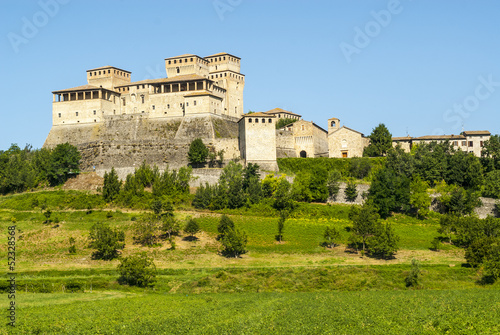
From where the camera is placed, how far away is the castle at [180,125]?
7944cm

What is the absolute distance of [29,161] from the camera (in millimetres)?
84438

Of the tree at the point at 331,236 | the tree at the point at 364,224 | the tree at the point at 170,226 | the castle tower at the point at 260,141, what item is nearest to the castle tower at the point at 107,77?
the castle tower at the point at 260,141

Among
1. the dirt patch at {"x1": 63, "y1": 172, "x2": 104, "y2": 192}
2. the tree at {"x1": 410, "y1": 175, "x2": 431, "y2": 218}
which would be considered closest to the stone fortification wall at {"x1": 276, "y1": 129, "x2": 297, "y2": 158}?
the tree at {"x1": 410, "y1": 175, "x2": 431, "y2": 218}

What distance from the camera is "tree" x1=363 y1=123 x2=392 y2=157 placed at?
263ft

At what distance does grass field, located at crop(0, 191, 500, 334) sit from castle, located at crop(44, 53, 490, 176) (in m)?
12.9

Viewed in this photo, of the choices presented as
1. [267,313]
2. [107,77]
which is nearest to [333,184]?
[267,313]

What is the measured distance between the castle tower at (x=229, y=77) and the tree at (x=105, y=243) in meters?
41.5

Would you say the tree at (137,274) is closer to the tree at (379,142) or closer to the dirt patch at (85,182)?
the dirt patch at (85,182)

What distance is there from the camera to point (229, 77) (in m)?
94.5

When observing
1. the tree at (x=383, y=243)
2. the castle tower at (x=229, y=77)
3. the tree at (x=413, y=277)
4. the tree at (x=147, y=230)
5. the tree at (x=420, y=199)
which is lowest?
the tree at (x=413, y=277)

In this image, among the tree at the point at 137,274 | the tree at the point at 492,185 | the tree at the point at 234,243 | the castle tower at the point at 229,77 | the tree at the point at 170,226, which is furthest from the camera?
the castle tower at the point at 229,77

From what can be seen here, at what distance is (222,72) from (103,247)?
159ft

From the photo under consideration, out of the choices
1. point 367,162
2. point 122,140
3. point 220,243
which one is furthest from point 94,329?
point 122,140

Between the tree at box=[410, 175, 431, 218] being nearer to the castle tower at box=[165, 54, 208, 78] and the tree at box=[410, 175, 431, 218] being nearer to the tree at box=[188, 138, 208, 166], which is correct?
the tree at box=[188, 138, 208, 166]
